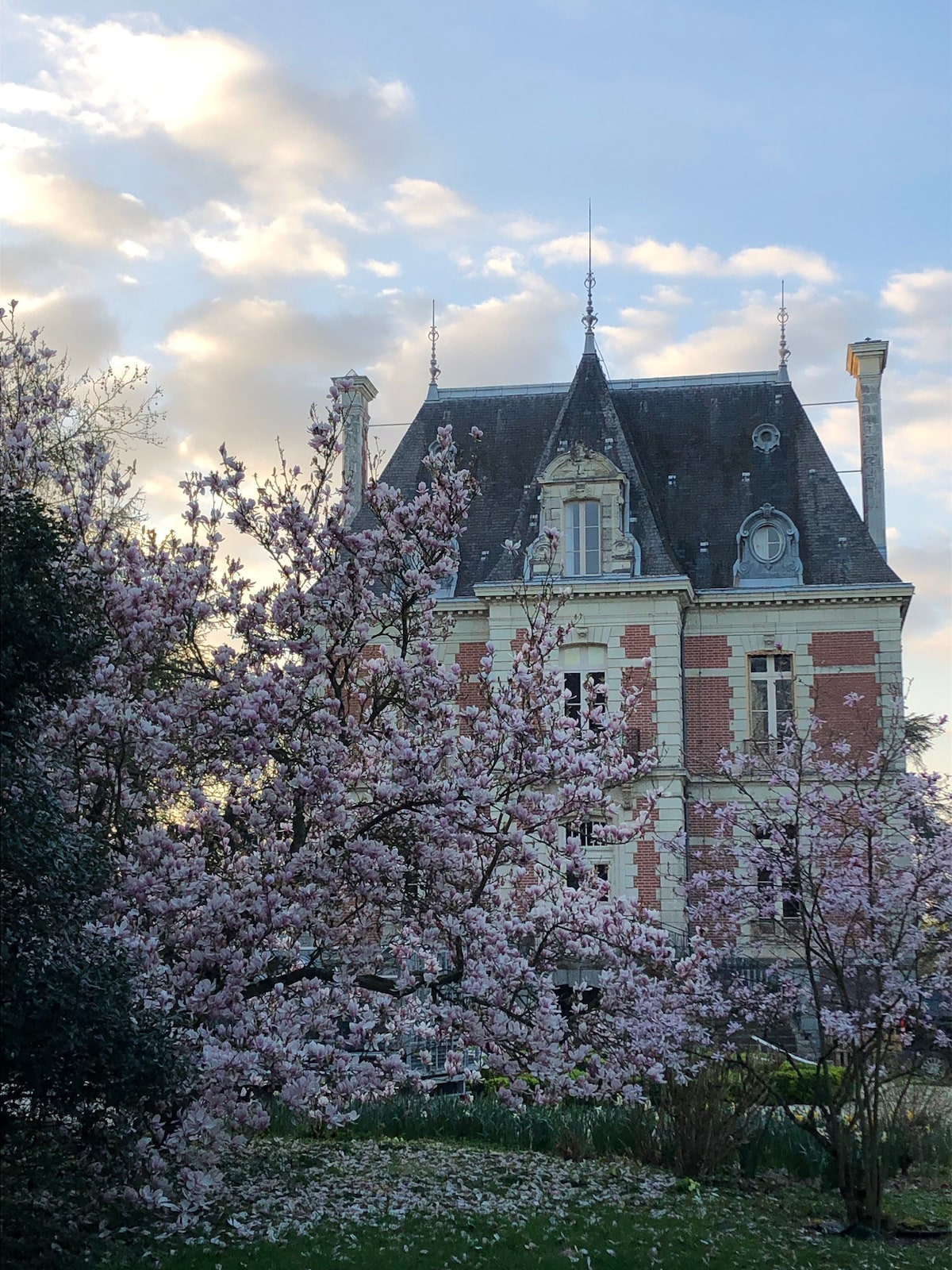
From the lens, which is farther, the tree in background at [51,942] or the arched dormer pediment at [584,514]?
the arched dormer pediment at [584,514]

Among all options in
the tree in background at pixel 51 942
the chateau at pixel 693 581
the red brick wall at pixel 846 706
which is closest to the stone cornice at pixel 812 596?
the chateau at pixel 693 581

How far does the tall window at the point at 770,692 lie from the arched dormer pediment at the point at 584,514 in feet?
11.2

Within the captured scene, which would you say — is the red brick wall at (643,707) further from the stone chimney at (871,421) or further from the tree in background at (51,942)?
the tree in background at (51,942)

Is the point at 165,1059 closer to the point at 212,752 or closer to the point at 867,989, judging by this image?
the point at 212,752

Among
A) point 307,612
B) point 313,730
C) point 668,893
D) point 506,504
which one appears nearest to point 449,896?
point 313,730

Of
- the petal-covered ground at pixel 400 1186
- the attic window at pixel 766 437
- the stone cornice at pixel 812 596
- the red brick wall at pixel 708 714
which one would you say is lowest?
the petal-covered ground at pixel 400 1186

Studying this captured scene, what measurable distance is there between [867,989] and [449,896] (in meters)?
4.14

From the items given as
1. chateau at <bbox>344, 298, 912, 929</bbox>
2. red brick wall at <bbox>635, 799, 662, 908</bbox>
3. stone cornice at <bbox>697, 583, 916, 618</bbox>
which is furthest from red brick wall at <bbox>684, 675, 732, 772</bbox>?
red brick wall at <bbox>635, 799, 662, 908</bbox>

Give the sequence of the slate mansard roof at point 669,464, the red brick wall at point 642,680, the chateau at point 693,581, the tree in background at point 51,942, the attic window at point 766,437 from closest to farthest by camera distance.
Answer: the tree in background at point 51,942, the red brick wall at point 642,680, the chateau at point 693,581, the slate mansard roof at point 669,464, the attic window at point 766,437

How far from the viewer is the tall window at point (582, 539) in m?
26.3

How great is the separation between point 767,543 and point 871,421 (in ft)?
12.9

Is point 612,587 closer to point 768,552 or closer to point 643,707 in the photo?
point 643,707

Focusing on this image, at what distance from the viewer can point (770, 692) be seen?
26281 millimetres

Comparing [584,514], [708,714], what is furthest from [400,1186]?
[584,514]
